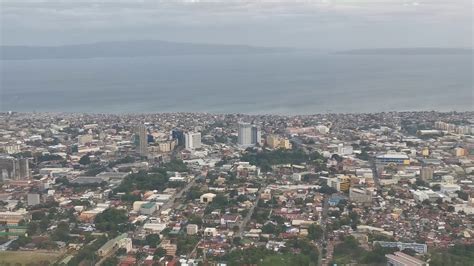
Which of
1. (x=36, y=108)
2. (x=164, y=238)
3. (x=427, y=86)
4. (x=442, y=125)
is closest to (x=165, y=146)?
(x=164, y=238)

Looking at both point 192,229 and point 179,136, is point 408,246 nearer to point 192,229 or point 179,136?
point 192,229

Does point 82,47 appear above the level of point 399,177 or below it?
above

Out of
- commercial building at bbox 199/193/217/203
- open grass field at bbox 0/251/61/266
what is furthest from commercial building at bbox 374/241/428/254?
open grass field at bbox 0/251/61/266

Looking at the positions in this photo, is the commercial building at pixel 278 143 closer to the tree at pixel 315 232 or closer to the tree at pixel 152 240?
the tree at pixel 315 232

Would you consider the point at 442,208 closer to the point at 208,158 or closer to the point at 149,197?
the point at 149,197

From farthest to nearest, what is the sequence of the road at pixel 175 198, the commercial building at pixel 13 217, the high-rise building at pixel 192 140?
the high-rise building at pixel 192 140
the road at pixel 175 198
the commercial building at pixel 13 217

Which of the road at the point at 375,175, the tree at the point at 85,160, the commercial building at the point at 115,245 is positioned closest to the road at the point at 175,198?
the commercial building at the point at 115,245

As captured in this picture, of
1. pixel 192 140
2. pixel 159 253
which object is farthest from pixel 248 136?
pixel 159 253
